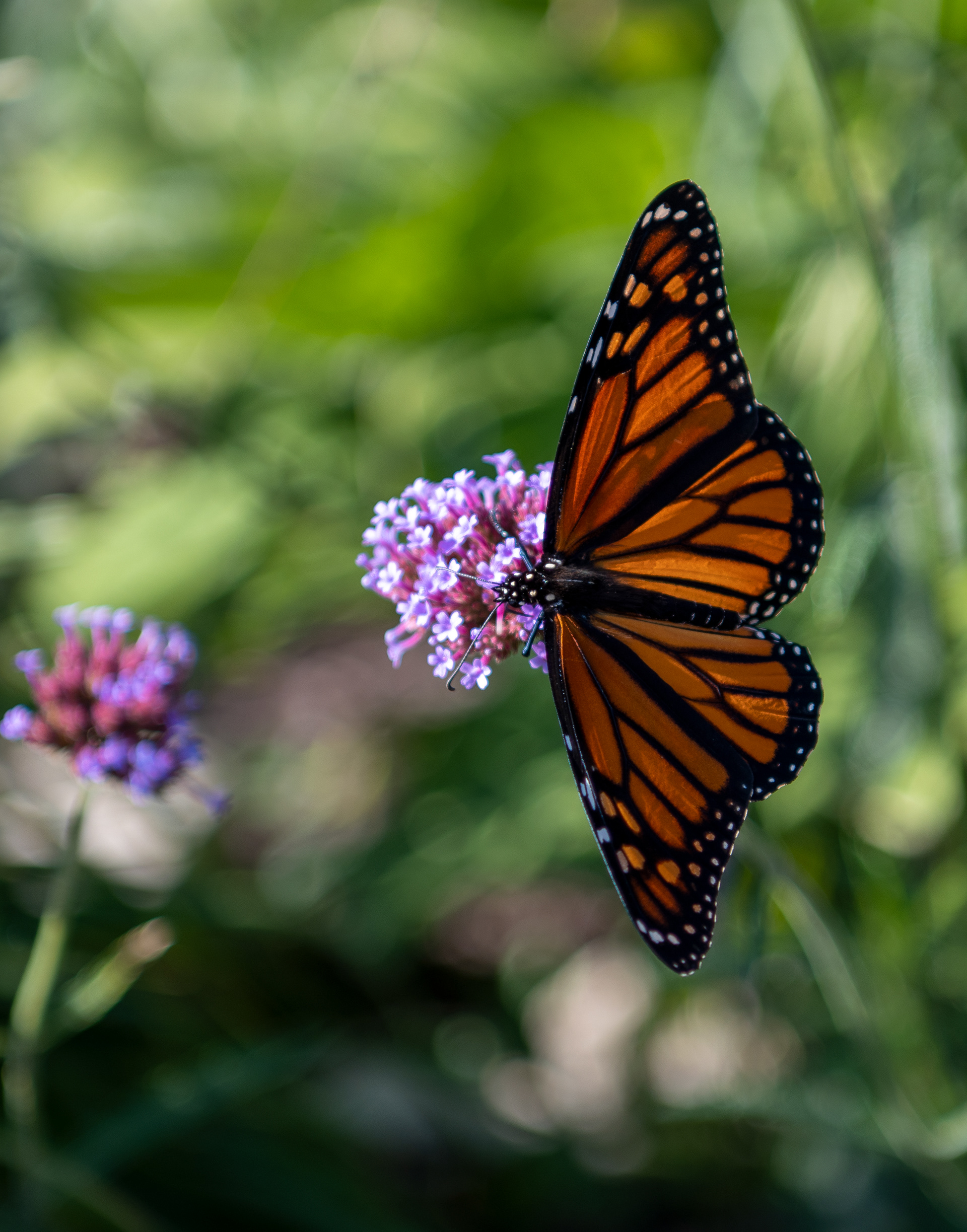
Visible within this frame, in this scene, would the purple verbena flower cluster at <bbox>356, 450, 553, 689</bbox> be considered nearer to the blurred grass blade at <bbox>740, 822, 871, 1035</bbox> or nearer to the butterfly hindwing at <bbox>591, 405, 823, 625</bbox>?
the butterfly hindwing at <bbox>591, 405, 823, 625</bbox>

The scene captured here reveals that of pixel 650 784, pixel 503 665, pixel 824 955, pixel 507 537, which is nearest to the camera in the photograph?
pixel 650 784

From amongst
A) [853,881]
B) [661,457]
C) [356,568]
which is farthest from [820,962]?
[356,568]

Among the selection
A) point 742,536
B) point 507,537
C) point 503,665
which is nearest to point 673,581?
point 742,536

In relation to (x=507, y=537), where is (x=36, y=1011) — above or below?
below

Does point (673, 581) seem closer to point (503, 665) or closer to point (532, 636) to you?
point (532, 636)

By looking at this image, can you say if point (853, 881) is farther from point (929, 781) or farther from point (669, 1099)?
point (669, 1099)

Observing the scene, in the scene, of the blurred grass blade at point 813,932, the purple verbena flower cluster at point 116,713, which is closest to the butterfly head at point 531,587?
the blurred grass blade at point 813,932
